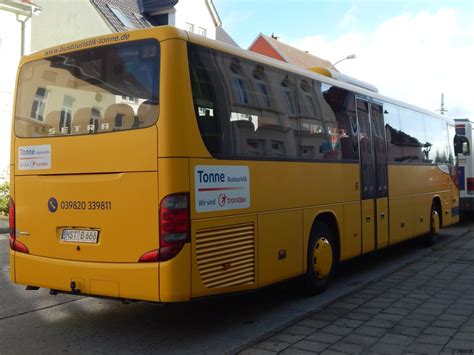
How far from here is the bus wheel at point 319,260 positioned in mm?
6738

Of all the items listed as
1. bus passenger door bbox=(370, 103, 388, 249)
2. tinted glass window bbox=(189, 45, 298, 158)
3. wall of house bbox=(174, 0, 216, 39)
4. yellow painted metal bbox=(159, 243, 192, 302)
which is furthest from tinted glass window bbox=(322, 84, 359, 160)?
wall of house bbox=(174, 0, 216, 39)

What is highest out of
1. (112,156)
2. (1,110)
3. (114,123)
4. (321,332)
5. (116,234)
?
(1,110)

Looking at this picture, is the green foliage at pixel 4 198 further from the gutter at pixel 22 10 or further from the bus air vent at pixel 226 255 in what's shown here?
the bus air vent at pixel 226 255

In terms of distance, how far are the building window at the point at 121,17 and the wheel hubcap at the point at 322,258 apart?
19.2 meters

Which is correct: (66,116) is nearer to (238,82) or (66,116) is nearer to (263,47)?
(238,82)

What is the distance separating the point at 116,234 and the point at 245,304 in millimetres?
2228

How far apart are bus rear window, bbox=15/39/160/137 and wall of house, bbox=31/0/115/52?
18401mm

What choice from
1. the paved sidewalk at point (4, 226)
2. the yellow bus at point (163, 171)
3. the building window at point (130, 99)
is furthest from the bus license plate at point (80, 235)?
the paved sidewalk at point (4, 226)

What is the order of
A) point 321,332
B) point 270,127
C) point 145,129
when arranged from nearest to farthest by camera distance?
1. point 145,129
2. point 321,332
3. point 270,127

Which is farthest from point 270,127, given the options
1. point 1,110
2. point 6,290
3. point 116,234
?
point 1,110

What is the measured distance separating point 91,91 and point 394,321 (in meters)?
3.96

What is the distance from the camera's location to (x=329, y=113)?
24.4 ft

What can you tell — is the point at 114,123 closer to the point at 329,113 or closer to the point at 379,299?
the point at 329,113

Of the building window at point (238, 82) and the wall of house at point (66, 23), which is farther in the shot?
the wall of house at point (66, 23)
